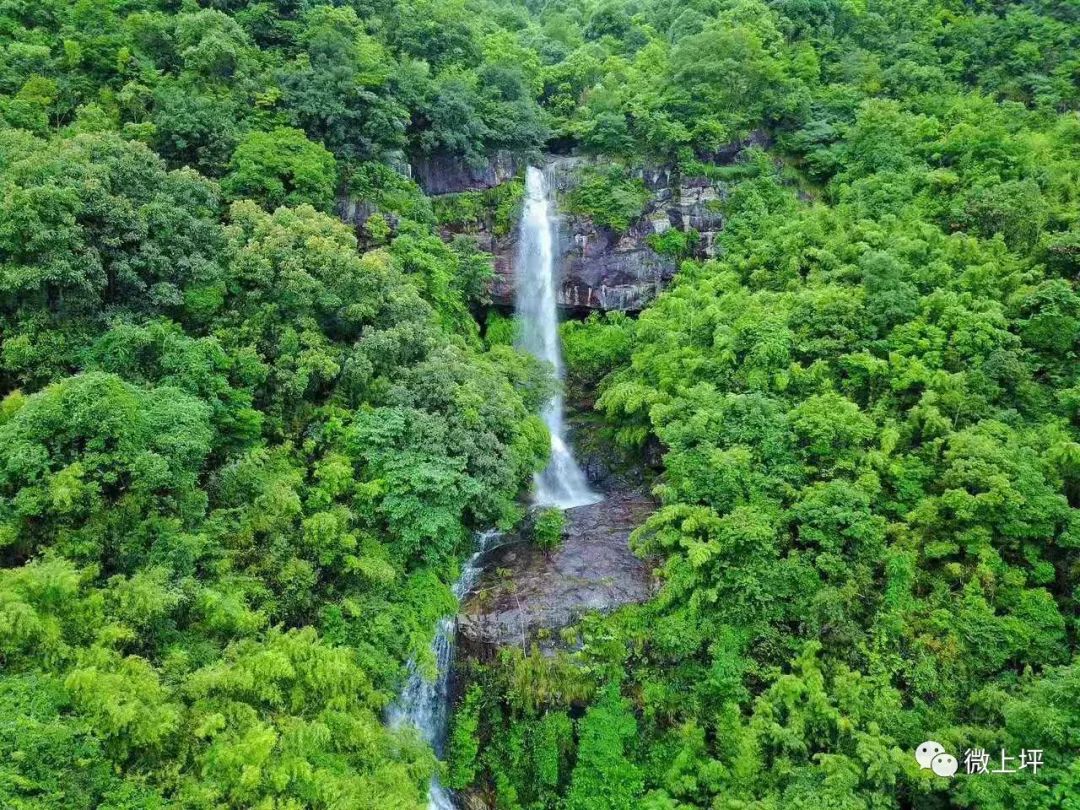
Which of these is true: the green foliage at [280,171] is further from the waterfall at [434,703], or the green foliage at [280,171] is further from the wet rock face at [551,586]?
the waterfall at [434,703]

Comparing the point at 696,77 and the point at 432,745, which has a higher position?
the point at 696,77

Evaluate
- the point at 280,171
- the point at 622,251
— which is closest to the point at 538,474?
the point at 622,251

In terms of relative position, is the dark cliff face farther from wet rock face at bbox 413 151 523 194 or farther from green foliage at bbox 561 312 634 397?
green foliage at bbox 561 312 634 397

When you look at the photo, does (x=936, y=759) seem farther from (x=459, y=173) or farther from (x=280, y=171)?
(x=459, y=173)

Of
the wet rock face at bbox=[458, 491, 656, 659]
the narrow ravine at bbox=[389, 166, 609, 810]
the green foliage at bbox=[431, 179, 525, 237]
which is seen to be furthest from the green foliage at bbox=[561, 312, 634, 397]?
the wet rock face at bbox=[458, 491, 656, 659]

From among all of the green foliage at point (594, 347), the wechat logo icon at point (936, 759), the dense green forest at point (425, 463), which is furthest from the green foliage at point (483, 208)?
the wechat logo icon at point (936, 759)

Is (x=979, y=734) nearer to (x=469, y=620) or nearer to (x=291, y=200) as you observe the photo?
(x=469, y=620)

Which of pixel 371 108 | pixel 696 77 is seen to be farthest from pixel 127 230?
pixel 696 77

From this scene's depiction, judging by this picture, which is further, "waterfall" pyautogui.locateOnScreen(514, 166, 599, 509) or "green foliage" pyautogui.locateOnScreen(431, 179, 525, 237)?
"green foliage" pyautogui.locateOnScreen(431, 179, 525, 237)
